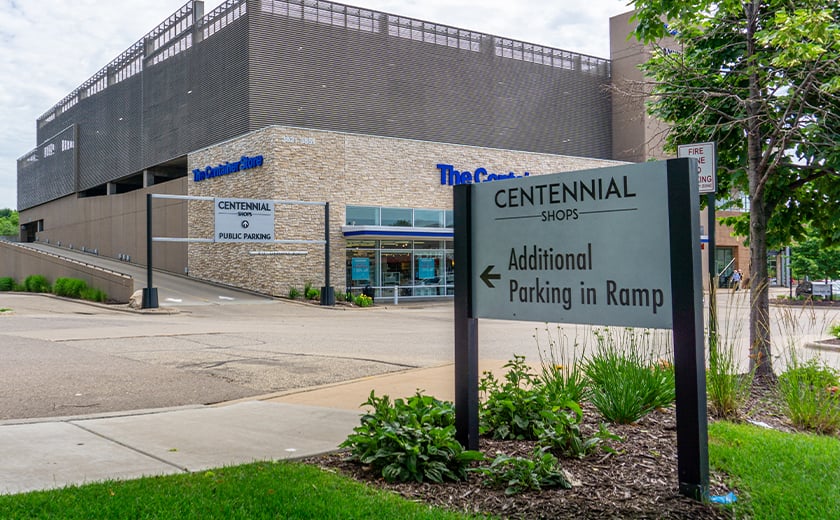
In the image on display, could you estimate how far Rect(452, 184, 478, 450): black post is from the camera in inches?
198

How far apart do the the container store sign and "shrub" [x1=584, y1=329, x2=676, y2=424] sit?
2292 cm

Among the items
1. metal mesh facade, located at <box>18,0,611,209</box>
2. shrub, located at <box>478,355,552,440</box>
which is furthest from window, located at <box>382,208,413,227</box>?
shrub, located at <box>478,355,552,440</box>

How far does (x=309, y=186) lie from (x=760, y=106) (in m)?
26.1

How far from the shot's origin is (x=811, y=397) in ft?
21.4

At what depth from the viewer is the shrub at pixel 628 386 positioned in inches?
243

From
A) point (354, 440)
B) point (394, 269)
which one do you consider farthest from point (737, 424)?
point (394, 269)

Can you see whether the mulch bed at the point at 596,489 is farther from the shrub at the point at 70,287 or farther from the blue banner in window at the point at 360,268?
the shrub at the point at 70,287

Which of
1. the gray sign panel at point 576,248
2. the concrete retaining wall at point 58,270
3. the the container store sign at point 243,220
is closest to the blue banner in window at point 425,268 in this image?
the the container store sign at point 243,220

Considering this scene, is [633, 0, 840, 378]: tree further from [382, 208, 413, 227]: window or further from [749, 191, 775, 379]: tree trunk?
[382, 208, 413, 227]: window

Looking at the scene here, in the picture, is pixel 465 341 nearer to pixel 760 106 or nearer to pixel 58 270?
pixel 760 106

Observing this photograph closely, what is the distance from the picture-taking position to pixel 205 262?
38438 millimetres

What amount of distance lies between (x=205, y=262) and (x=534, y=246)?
3573cm

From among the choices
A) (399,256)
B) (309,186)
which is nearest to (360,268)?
(399,256)

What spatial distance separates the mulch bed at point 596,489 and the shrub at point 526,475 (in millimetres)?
56
